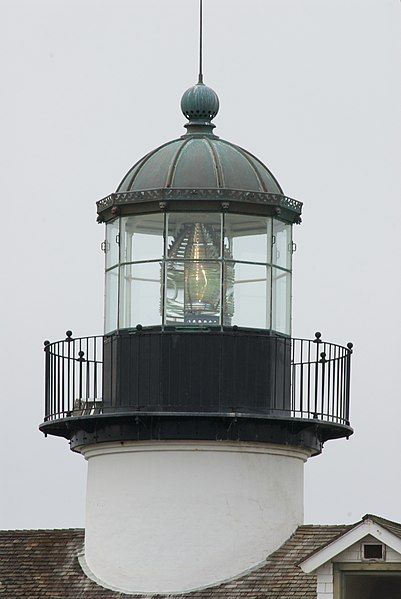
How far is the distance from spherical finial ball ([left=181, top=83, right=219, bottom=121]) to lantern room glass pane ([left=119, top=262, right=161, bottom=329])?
237 centimetres

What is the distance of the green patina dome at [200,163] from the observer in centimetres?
2856

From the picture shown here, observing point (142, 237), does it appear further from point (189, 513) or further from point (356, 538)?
point (356, 538)

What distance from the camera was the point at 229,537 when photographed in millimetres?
28109

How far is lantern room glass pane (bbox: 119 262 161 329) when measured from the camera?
2855 cm

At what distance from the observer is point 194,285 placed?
2853 cm

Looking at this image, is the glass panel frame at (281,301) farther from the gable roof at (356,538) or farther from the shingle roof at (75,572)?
the gable roof at (356,538)

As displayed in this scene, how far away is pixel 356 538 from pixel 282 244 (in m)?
4.70

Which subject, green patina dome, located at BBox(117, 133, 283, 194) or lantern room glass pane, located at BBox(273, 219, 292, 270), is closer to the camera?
green patina dome, located at BBox(117, 133, 283, 194)

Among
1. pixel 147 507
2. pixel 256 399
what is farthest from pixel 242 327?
pixel 147 507

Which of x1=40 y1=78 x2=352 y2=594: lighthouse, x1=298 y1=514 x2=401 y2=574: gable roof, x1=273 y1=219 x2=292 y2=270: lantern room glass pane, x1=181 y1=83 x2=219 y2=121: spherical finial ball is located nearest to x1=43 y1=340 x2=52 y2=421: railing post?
x1=40 y1=78 x2=352 y2=594: lighthouse

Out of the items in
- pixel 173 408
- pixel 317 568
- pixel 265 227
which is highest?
pixel 265 227

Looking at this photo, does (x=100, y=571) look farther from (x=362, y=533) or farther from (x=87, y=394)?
(x=362, y=533)

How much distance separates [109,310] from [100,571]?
3.55 metres

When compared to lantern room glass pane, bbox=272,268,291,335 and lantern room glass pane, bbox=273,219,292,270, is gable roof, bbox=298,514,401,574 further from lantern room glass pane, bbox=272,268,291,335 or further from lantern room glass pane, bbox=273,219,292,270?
lantern room glass pane, bbox=273,219,292,270
